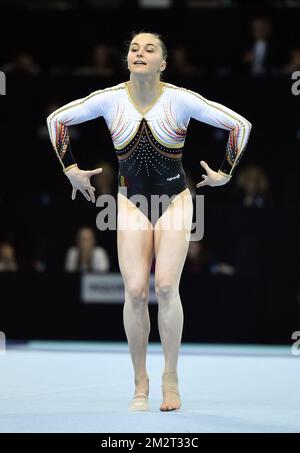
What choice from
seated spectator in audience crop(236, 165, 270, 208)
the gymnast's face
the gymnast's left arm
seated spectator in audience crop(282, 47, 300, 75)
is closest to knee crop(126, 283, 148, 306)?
the gymnast's left arm

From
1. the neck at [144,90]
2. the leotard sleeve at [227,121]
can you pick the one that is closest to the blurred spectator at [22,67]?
the neck at [144,90]

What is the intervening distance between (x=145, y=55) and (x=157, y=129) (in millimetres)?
402

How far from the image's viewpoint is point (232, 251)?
369 inches

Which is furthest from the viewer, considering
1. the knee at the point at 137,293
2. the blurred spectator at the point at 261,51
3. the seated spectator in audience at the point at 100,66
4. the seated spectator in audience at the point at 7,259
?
the blurred spectator at the point at 261,51

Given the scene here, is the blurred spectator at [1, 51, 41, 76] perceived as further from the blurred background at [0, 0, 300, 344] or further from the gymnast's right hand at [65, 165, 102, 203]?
the gymnast's right hand at [65, 165, 102, 203]

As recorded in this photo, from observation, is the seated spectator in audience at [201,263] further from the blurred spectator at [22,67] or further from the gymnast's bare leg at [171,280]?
the gymnast's bare leg at [171,280]

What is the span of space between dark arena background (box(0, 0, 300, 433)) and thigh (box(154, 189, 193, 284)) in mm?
1930

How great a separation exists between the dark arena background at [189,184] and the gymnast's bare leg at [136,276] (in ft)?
5.45

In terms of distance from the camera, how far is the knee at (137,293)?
15.0ft

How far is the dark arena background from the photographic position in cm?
861

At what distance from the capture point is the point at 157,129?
4684 mm

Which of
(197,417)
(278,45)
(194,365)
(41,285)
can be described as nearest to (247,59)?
(278,45)

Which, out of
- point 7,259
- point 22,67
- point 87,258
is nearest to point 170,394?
point 87,258

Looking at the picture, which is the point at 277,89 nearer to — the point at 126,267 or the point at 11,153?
the point at 11,153
